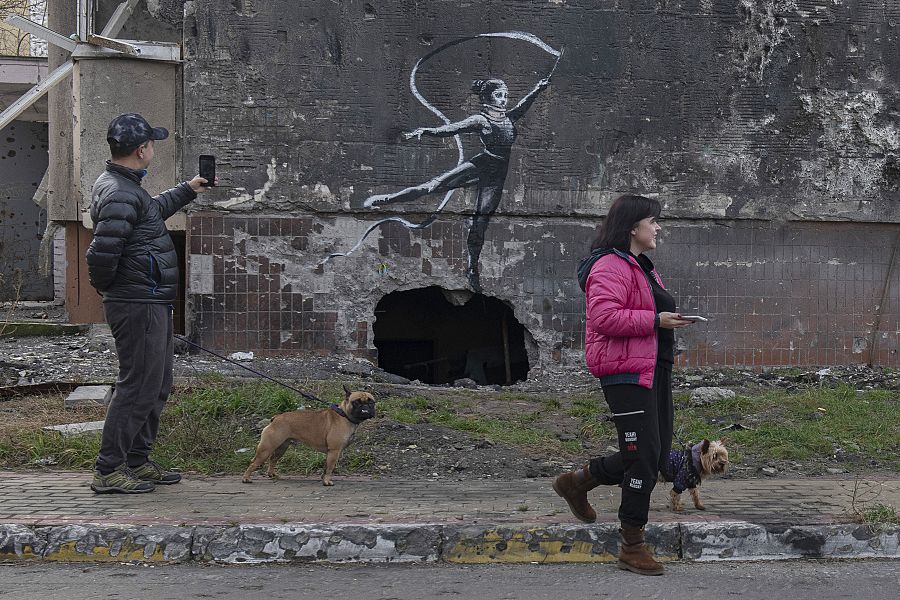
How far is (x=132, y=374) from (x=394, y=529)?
1870 millimetres

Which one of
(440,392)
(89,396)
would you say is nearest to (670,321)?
(440,392)

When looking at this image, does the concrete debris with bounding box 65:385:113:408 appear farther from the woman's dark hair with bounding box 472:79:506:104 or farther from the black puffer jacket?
the woman's dark hair with bounding box 472:79:506:104

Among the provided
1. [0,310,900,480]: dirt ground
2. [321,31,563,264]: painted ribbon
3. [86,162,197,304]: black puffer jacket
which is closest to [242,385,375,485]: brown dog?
[0,310,900,480]: dirt ground

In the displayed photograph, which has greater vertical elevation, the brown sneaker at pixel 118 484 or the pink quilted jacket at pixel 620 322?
the pink quilted jacket at pixel 620 322

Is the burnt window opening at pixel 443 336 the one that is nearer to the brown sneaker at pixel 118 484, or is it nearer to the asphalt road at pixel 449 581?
the brown sneaker at pixel 118 484

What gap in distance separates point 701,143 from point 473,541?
7.12 m

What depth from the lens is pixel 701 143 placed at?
424 inches

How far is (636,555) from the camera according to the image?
183 inches

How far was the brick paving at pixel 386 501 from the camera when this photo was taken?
513 centimetres

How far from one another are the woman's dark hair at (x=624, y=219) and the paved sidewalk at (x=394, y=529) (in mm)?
1492

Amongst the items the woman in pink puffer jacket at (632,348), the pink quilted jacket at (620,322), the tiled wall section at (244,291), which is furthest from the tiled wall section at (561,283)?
the pink quilted jacket at (620,322)

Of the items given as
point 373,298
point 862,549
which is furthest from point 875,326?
point 862,549

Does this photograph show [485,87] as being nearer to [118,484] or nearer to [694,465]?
[694,465]

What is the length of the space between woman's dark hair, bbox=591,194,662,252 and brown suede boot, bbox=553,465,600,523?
1.19m
